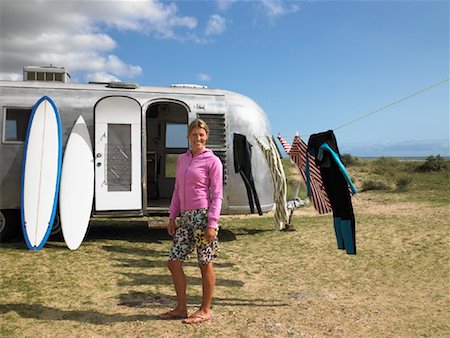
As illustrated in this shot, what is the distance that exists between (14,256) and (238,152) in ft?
14.2

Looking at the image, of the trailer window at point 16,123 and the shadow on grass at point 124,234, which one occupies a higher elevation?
the trailer window at point 16,123

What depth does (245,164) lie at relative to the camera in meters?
8.24

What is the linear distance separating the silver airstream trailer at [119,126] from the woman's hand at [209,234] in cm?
406

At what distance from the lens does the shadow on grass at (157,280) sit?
551 cm

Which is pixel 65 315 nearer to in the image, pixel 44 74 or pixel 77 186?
pixel 77 186

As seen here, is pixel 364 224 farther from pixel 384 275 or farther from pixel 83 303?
pixel 83 303

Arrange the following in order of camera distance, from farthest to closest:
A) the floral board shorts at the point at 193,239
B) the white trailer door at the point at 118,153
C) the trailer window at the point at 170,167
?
the trailer window at the point at 170,167, the white trailer door at the point at 118,153, the floral board shorts at the point at 193,239

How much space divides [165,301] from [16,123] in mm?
4787

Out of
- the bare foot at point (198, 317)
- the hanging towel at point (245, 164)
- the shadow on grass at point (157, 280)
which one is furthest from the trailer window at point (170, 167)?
the bare foot at point (198, 317)

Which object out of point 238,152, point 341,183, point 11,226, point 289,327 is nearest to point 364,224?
point 238,152

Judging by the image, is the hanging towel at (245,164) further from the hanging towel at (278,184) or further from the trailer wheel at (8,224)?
the trailer wheel at (8,224)

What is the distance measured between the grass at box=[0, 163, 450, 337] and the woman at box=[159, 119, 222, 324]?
0.51 meters

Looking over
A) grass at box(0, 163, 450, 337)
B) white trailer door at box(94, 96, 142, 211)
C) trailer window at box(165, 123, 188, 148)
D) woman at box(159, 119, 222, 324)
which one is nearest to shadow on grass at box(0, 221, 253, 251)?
grass at box(0, 163, 450, 337)

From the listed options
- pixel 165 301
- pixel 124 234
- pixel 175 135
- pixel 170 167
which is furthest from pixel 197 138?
pixel 170 167
